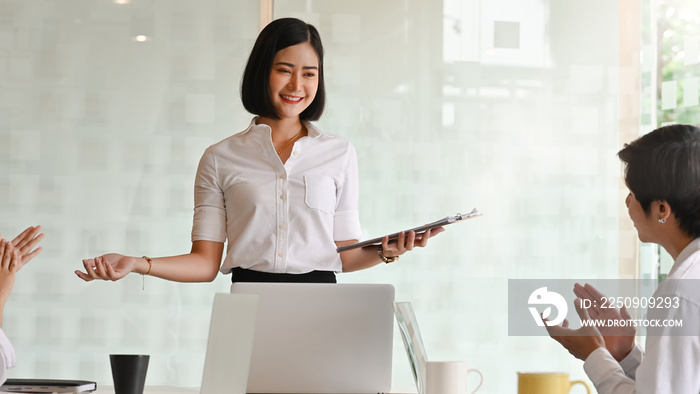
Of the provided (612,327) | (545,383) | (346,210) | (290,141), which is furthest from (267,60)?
(545,383)

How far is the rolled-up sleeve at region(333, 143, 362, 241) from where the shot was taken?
2.33 meters

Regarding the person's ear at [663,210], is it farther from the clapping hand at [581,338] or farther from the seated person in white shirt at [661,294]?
the clapping hand at [581,338]

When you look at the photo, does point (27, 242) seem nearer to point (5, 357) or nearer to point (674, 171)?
point (5, 357)

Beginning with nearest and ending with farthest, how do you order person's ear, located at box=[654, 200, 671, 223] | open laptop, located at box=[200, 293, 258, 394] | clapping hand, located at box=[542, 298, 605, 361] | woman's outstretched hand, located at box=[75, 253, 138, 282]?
open laptop, located at box=[200, 293, 258, 394]
clapping hand, located at box=[542, 298, 605, 361]
person's ear, located at box=[654, 200, 671, 223]
woman's outstretched hand, located at box=[75, 253, 138, 282]

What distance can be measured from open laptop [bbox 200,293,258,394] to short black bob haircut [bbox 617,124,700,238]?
912mm

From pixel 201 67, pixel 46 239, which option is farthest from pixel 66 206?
pixel 201 67

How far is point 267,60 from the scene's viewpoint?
228 cm

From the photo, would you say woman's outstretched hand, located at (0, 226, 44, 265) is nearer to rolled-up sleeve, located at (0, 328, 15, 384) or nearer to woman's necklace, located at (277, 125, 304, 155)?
rolled-up sleeve, located at (0, 328, 15, 384)

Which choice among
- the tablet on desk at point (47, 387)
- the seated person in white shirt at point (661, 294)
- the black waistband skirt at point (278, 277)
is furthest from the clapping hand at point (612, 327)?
the tablet on desk at point (47, 387)

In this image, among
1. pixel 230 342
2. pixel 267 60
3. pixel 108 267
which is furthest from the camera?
pixel 267 60

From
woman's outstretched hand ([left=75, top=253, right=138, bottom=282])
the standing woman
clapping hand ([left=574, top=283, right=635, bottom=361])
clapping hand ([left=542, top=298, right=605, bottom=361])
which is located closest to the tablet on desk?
woman's outstretched hand ([left=75, top=253, right=138, bottom=282])

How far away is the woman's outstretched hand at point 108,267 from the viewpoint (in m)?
1.89

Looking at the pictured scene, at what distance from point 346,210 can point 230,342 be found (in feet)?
3.93

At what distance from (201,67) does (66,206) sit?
84 centimetres
